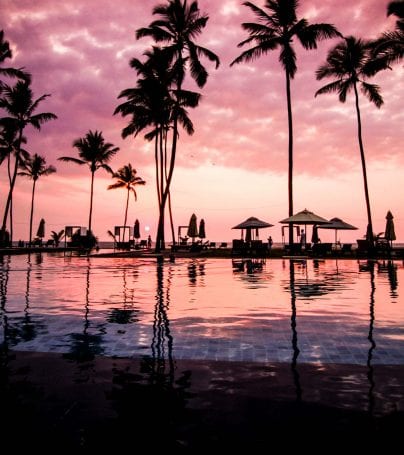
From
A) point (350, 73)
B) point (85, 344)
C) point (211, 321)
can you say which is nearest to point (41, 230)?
point (350, 73)

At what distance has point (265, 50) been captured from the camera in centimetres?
2717

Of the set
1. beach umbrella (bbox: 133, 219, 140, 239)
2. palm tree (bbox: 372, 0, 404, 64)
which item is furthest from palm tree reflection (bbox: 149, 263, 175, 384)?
beach umbrella (bbox: 133, 219, 140, 239)

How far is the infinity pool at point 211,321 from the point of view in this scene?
4809mm

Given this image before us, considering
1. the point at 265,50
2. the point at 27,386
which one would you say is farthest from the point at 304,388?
the point at 265,50

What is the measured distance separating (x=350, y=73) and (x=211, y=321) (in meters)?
28.6

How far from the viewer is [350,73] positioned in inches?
1199

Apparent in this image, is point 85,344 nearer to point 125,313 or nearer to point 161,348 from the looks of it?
point 161,348

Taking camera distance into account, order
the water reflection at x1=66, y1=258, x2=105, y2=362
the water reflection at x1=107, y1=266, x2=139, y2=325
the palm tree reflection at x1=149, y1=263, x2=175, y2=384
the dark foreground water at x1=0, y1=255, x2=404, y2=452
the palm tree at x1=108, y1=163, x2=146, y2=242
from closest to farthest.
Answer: the dark foreground water at x1=0, y1=255, x2=404, y2=452
the palm tree reflection at x1=149, y1=263, x2=175, y2=384
the water reflection at x1=66, y1=258, x2=105, y2=362
the water reflection at x1=107, y1=266, x2=139, y2=325
the palm tree at x1=108, y1=163, x2=146, y2=242

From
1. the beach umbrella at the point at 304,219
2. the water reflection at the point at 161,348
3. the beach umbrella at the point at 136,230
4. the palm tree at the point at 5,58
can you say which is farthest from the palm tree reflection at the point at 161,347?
Result: the beach umbrella at the point at 136,230

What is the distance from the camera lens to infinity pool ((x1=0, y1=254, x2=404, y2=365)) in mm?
4809

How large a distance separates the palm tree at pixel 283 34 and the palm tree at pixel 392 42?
10.5ft

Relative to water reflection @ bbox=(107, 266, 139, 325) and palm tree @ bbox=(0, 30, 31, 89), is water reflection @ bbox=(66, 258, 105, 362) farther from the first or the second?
palm tree @ bbox=(0, 30, 31, 89)

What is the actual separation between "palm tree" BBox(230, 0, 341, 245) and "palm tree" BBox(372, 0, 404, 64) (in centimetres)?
319

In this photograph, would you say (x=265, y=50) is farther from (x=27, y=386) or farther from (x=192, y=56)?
(x=27, y=386)
